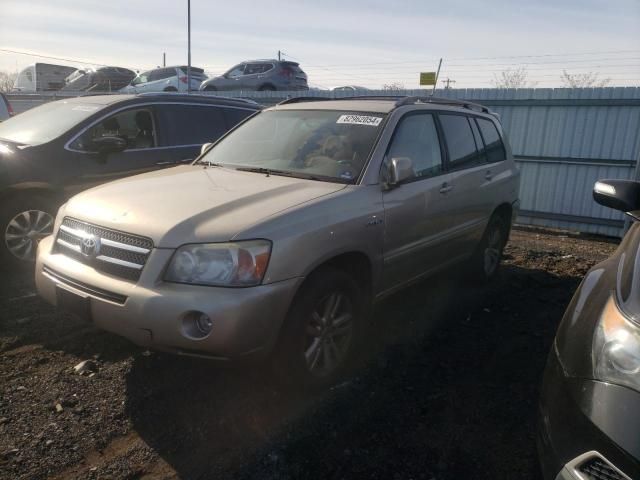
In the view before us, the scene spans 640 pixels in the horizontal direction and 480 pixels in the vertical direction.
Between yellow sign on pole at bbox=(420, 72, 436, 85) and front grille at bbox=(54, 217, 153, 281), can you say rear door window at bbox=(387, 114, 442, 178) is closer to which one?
front grille at bbox=(54, 217, 153, 281)

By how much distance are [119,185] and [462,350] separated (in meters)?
2.79

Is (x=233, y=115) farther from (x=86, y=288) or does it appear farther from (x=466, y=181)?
(x=86, y=288)

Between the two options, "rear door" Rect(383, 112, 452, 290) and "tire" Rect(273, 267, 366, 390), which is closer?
"tire" Rect(273, 267, 366, 390)

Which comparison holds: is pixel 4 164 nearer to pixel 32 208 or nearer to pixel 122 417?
pixel 32 208

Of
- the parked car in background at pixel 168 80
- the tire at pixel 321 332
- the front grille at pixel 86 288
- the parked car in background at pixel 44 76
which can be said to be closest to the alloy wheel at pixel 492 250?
the tire at pixel 321 332

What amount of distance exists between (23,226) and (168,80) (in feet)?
59.6

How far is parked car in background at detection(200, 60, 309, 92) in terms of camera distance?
61.8 feet

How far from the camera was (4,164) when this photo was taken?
4.97 metres

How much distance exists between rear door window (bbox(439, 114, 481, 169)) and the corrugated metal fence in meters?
4.79

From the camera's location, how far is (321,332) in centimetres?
316

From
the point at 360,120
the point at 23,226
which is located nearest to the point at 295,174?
the point at 360,120

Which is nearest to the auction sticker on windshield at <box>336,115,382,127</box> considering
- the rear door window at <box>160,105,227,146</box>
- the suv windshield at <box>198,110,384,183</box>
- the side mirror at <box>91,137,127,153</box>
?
the suv windshield at <box>198,110,384,183</box>

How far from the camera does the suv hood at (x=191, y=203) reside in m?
2.75

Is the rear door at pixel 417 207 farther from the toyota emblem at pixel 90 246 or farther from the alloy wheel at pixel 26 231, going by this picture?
the alloy wheel at pixel 26 231
